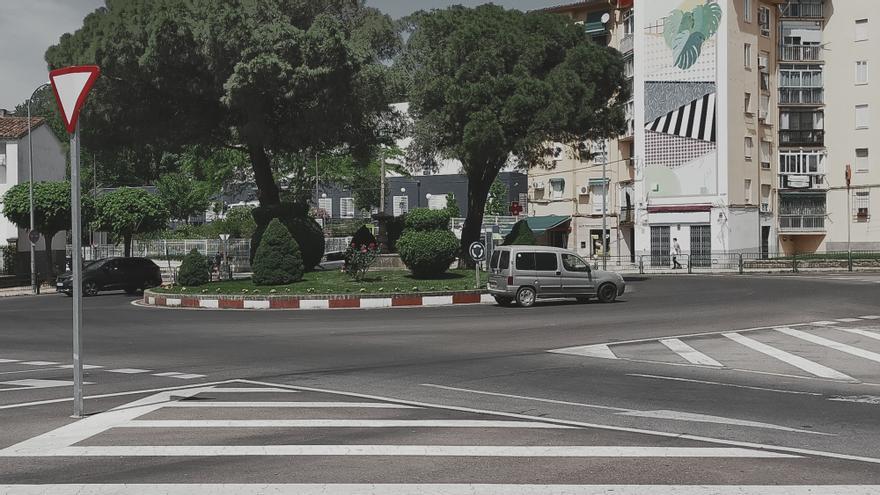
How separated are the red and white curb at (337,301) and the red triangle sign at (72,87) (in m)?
21.4

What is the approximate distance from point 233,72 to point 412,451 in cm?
2751

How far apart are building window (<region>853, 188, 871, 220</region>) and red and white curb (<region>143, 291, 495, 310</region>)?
142 feet

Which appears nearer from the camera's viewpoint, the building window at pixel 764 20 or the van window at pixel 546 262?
the van window at pixel 546 262

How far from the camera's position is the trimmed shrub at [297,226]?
120 feet

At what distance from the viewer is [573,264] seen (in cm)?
3003

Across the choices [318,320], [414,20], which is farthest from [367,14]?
[318,320]

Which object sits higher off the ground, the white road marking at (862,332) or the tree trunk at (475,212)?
the tree trunk at (475,212)

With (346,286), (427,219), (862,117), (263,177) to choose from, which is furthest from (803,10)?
(346,286)

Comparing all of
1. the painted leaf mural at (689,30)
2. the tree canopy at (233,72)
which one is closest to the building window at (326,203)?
the painted leaf mural at (689,30)

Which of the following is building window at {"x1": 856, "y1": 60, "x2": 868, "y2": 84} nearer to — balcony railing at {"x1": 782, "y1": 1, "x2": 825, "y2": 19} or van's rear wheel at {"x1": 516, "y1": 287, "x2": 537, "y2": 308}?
balcony railing at {"x1": 782, "y1": 1, "x2": 825, "y2": 19}

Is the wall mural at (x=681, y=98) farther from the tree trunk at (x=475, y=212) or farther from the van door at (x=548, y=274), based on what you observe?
the van door at (x=548, y=274)

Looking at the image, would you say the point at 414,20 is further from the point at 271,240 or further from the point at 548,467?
the point at 548,467

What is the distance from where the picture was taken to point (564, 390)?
11.9 meters

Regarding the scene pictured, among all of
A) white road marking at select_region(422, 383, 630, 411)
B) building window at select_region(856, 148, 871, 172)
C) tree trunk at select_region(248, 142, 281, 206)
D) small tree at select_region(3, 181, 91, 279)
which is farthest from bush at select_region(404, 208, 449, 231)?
building window at select_region(856, 148, 871, 172)
